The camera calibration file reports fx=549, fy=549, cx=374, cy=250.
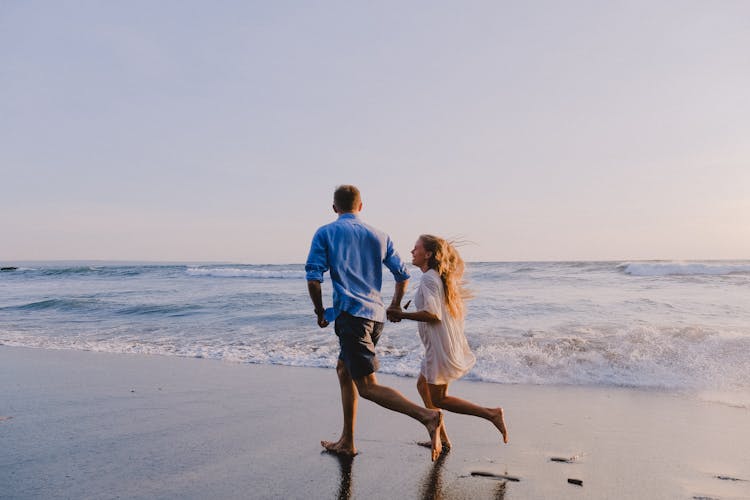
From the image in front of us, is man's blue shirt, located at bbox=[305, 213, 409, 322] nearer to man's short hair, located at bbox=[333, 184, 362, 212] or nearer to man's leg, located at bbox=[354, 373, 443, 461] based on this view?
man's short hair, located at bbox=[333, 184, 362, 212]

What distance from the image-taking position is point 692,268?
29047 millimetres

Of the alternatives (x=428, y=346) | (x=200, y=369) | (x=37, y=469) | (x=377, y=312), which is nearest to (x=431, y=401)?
(x=428, y=346)

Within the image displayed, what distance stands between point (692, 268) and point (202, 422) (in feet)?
99.7

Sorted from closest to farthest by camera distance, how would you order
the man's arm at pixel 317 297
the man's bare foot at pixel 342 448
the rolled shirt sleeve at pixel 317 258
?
the man's arm at pixel 317 297 < the rolled shirt sleeve at pixel 317 258 < the man's bare foot at pixel 342 448

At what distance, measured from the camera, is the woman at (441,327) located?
398 centimetres

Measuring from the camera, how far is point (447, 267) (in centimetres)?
407

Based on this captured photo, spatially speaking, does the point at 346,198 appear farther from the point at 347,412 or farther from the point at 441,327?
the point at 347,412

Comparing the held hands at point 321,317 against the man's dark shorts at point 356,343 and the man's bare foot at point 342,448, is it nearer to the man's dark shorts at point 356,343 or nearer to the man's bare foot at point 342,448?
the man's dark shorts at point 356,343

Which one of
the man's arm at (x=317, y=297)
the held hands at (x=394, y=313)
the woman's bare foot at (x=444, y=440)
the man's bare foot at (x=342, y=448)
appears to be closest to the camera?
the man's arm at (x=317, y=297)

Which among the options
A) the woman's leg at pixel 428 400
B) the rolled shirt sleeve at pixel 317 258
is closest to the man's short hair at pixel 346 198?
A: the rolled shirt sleeve at pixel 317 258

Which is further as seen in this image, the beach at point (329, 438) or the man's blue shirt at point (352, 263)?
the man's blue shirt at point (352, 263)

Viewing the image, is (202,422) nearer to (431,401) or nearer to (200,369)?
(431,401)

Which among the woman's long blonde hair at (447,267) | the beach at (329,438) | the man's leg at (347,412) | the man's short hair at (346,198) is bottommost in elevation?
the beach at (329,438)

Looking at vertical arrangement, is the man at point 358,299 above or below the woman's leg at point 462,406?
above
